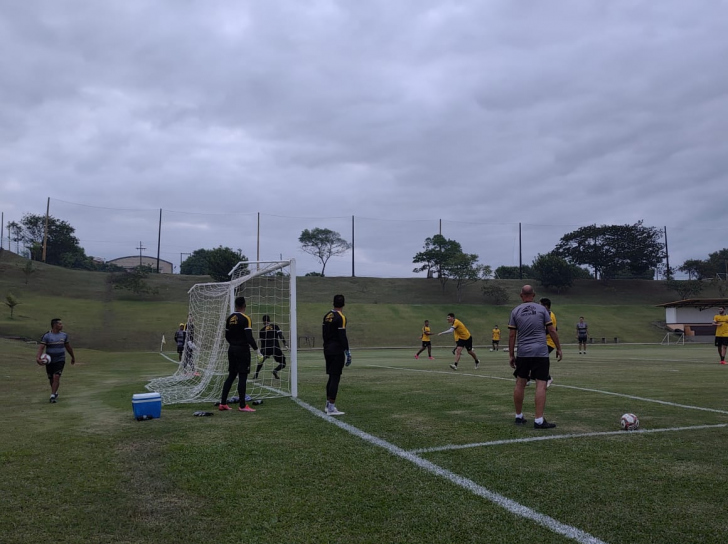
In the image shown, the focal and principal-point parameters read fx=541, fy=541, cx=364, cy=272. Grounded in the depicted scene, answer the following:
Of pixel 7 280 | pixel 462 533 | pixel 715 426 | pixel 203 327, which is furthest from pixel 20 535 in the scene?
pixel 7 280

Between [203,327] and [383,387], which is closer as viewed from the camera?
[383,387]

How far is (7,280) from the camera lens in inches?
2224

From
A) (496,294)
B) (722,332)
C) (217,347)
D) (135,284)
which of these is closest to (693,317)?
(496,294)

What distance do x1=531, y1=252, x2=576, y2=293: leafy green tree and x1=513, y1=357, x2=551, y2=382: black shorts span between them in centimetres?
6591

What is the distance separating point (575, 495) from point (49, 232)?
300ft

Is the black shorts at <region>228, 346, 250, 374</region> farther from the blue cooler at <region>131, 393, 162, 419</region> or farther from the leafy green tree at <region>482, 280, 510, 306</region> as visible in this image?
the leafy green tree at <region>482, 280, 510, 306</region>

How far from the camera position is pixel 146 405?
8.67m

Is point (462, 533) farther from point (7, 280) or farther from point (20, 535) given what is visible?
point (7, 280)

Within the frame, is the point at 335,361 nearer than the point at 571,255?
Yes

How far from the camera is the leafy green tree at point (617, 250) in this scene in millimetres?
77750

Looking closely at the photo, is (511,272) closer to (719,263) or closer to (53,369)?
(719,263)

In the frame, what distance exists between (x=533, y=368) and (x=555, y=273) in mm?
66089

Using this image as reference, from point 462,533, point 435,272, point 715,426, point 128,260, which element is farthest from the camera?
point 128,260

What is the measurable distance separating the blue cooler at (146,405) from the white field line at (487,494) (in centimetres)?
346
